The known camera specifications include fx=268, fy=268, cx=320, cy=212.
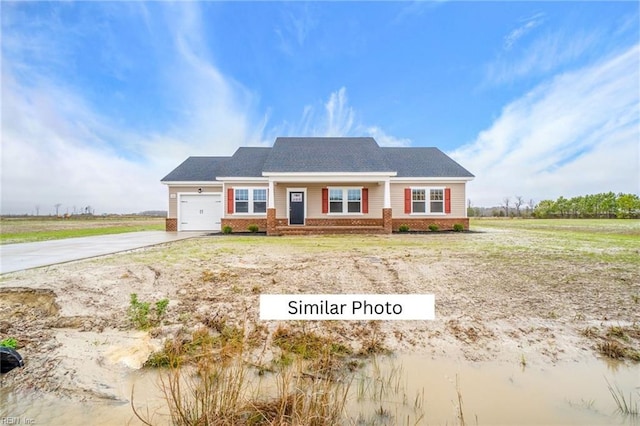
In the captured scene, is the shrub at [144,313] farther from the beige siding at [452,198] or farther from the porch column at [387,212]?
the beige siding at [452,198]

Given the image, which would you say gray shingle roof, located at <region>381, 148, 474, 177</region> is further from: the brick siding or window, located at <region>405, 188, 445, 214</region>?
the brick siding

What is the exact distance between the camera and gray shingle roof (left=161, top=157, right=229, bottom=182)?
56.3 ft

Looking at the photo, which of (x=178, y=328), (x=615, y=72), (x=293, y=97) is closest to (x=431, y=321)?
(x=178, y=328)

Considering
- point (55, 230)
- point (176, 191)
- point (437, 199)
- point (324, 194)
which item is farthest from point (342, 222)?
Answer: point (55, 230)

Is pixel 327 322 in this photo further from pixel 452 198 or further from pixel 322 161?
pixel 452 198

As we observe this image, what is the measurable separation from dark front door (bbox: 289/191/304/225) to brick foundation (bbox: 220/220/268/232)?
1.73m

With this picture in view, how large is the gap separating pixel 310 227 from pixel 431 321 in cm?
1176

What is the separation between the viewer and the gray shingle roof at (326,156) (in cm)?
1503

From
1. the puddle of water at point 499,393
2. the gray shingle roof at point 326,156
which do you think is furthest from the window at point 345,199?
the puddle of water at point 499,393

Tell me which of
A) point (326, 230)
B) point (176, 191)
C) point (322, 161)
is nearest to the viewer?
point (326, 230)

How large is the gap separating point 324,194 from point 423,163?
7.01 metres

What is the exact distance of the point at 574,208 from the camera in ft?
118

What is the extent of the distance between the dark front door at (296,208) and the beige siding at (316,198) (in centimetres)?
34

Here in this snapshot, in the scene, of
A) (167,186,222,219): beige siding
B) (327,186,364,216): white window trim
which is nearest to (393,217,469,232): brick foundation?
(327,186,364,216): white window trim
